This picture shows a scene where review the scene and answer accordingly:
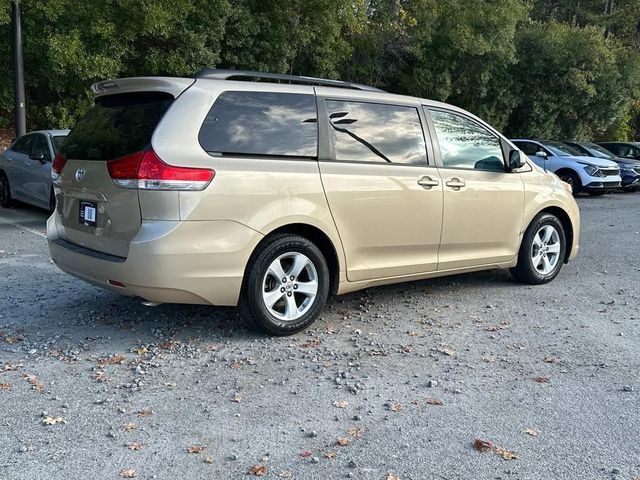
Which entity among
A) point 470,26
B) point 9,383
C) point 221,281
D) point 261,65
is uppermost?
point 470,26

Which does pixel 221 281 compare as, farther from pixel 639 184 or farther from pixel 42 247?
pixel 639 184

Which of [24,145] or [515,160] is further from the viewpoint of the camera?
[24,145]

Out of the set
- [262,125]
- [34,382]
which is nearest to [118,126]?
[262,125]

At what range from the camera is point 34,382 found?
4.07 metres

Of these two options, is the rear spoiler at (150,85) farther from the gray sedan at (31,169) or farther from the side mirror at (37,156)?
the side mirror at (37,156)

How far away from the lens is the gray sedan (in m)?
9.98

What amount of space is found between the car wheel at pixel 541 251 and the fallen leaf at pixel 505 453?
A: 3.53m

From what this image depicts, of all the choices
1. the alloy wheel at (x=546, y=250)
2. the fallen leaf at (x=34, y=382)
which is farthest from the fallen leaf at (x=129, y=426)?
the alloy wheel at (x=546, y=250)

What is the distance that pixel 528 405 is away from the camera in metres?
3.87

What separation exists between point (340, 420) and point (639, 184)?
18857 mm

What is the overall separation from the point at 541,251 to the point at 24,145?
8469 mm

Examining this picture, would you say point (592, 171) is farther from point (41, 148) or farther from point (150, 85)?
point (150, 85)

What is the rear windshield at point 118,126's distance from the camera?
14.8 feet

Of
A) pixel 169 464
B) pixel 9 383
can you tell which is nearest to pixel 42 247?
pixel 9 383
